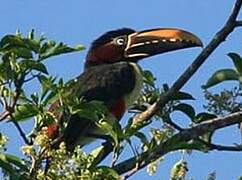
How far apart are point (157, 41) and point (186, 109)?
2.05 metres

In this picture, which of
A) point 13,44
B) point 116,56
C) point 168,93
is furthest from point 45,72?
point 116,56

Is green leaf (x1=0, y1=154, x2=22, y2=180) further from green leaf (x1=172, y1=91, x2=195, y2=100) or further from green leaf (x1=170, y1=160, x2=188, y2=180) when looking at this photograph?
green leaf (x1=172, y1=91, x2=195, y2=100)

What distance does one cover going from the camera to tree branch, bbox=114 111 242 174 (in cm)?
388

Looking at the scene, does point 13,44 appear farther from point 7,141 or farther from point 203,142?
point 203,142

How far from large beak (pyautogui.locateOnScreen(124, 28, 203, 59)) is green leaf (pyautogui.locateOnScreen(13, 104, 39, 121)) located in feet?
7.76

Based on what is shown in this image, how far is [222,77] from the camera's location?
4.53 meters

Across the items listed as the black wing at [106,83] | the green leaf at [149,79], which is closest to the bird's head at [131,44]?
the black wing at [106,83]

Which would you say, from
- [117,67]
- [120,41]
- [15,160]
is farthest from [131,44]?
[15,160]

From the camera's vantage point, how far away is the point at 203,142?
4383mm

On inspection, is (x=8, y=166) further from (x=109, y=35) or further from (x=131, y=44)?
(x=109, y=35)

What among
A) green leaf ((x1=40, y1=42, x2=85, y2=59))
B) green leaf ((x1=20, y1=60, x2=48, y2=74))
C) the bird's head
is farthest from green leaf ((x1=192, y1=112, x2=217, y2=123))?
the bird's head

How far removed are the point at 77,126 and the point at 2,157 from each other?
64.3 inches

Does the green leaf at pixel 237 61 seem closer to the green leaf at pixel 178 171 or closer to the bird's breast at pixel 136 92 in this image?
the green leaf at pixel 178 171

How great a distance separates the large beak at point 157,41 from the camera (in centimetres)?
624
